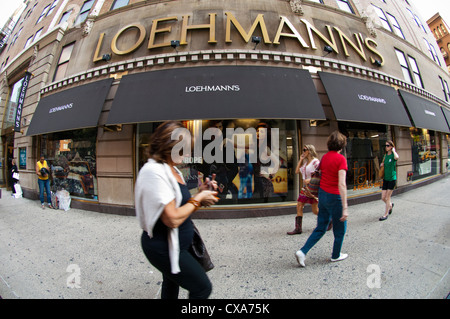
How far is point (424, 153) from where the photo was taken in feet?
30.6

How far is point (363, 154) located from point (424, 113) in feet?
14.1

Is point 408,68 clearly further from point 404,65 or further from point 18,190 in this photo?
point 18,190

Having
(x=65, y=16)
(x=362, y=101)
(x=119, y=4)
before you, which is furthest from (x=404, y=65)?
(x=65, y=16)

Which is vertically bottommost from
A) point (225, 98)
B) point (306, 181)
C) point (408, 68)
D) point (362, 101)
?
point (306, 181)

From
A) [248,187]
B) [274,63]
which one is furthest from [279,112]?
[248,187]

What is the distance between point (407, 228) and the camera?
389cm

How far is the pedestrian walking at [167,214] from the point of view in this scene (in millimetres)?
1196

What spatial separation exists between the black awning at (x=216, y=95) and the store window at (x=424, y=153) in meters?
7.55

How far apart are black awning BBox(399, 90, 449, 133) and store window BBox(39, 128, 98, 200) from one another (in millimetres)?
12318

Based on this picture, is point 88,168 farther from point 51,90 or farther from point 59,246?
point 51,90

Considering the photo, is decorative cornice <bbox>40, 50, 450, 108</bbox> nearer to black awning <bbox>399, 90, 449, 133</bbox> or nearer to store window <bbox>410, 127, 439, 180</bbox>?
black awning <bbox>399, 90, 449, 133</bbox>

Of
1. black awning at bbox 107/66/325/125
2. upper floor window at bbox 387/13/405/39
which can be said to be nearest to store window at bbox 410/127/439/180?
upper floor window at bbox 387/13/405/39

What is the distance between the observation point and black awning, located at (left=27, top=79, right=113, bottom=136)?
5473 mm

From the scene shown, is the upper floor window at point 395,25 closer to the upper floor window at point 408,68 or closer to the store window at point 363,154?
the upper floor window at point 408,68
